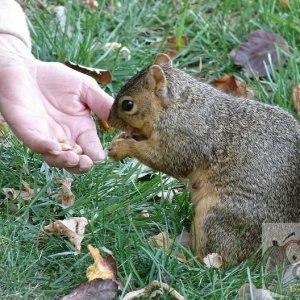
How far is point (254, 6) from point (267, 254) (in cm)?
246

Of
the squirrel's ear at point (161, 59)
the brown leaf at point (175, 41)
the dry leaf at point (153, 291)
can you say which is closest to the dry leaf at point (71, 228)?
the dry leaf at point (153, 291)

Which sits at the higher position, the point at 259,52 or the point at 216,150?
the point at 216,150

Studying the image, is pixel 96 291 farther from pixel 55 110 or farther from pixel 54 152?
pixel 55 110

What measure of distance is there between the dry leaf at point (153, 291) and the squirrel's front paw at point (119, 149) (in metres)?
0.81

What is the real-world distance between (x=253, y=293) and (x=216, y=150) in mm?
748

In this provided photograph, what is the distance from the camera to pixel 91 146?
12.8ft

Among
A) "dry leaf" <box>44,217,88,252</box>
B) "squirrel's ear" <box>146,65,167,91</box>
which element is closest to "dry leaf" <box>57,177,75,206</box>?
"dry leaf" <box>44,217,88,252</box>

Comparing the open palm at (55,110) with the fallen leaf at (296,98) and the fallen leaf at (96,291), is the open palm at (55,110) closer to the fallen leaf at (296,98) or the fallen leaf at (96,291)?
the fallen leaf at (96,291)

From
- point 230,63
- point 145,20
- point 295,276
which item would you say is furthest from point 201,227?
point 145,20

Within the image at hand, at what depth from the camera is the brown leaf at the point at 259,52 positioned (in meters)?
5.35

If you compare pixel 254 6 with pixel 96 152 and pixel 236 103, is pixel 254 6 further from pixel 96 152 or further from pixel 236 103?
pixel 96 152

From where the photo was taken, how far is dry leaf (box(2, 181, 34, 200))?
13.2 feet

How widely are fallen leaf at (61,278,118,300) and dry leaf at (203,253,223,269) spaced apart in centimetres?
46

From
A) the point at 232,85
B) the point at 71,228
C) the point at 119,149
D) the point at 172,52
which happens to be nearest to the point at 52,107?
the point at 119,149
